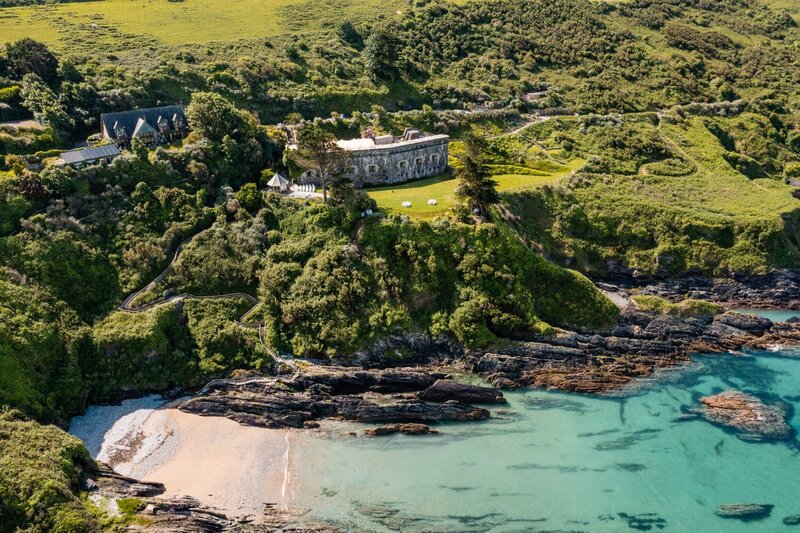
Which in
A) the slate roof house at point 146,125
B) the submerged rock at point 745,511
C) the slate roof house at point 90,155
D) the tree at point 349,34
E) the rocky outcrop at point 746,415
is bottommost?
the submerged rock at point 745,511

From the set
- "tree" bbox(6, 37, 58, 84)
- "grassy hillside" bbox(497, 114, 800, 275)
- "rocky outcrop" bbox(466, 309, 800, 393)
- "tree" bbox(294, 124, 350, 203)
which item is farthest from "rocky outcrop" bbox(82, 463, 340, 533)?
"tree" bbox(6, 37, 58, 84)

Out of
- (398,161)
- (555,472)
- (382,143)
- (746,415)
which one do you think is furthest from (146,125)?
(746,415)

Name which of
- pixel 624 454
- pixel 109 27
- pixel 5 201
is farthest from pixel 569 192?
pixel 109 27

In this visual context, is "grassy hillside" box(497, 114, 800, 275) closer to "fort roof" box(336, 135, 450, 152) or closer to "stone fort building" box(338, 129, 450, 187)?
"stone fort building" box(338, 129, 450, 187)

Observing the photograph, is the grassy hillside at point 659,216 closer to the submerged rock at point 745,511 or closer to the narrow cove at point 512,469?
the narrow cove at point 512,469

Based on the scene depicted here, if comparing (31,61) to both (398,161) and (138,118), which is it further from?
(398,161)

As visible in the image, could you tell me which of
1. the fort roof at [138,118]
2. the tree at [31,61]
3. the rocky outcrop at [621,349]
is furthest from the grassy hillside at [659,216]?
the tree at [31,61]
